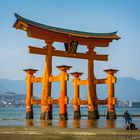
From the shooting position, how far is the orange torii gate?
108 feet

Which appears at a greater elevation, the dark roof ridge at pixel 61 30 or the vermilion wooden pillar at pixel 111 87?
the dark roof ridge at pixel 61 30

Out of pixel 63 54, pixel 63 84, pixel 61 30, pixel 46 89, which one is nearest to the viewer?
A: pixel 63 84

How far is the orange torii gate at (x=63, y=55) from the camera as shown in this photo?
108 ft

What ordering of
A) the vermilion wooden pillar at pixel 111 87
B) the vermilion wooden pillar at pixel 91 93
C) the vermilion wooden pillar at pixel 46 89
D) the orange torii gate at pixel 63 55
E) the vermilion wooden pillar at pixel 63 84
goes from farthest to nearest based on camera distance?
the vermilion wooden pillar at pixel 91 93 → the vermilion wooden pillar at pixel 111 87 → the vermilion wooden pillar at pixel 46 89 → the orange torii gate at pixel 63 55 → the vermilion wooden pillar at pixel 63 84

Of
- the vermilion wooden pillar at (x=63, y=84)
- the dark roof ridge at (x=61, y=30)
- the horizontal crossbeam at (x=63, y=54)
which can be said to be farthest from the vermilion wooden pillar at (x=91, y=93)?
the vermilion wooden pillar at (x=63, y=84)

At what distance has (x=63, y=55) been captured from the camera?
36.1 m

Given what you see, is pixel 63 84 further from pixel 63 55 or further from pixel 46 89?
pixel 63 55

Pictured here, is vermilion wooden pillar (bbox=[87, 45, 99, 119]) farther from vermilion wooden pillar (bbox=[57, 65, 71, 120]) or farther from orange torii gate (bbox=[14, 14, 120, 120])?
vermilion wooden pillar (bbox=[57, 65, 71, 120])

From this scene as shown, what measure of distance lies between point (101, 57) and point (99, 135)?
20.3 meters

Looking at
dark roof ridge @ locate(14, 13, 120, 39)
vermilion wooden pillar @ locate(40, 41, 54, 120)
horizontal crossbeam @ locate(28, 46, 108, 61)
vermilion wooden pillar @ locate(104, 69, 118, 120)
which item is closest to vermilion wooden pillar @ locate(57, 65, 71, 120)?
vermilion wooden pillar @ locate(40, 41, 54, 120)

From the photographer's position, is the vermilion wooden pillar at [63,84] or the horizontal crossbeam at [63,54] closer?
the vermilion wooden pillar at [63,84]

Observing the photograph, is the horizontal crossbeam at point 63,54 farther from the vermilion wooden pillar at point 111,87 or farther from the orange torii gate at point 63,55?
the vermilion wooden pillar at point 111,87

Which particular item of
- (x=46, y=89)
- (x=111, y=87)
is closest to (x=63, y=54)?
(x=46, y=89)

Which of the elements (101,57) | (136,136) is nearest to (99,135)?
(136,136)
